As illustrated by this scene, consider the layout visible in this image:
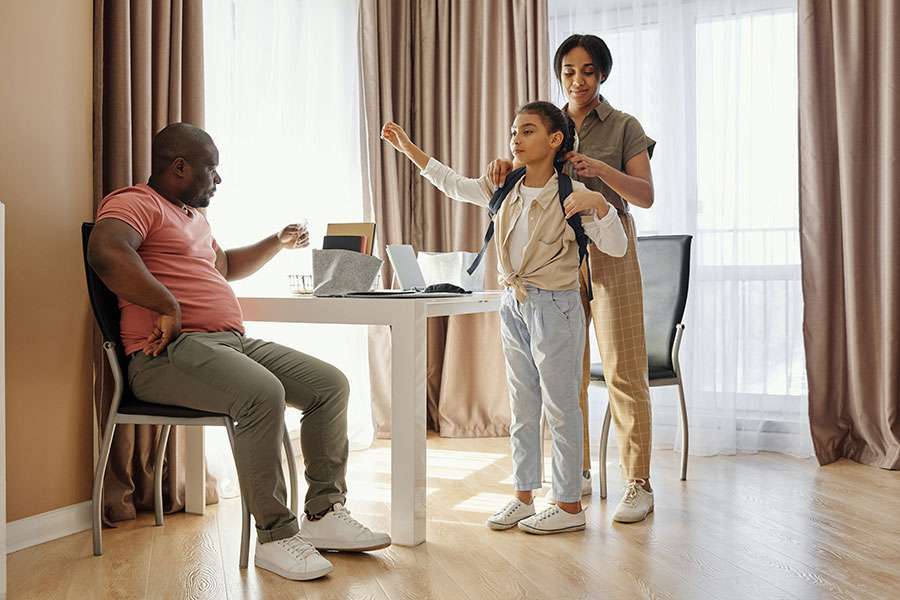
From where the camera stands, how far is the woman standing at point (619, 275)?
8.41 ft

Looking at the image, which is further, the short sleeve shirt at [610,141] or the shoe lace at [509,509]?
the short sleeve shirt at [610,141]

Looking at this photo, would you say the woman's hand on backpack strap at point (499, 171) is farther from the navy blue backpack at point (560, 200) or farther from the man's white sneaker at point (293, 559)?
the man's white sneaker at point (293, 559)

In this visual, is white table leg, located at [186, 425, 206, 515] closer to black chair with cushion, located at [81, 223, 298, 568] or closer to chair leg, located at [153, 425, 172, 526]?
chair leg, located at [153, 425, 172, 526]

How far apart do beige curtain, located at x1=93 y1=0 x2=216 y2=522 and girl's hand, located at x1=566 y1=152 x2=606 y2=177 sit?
1.22 meters

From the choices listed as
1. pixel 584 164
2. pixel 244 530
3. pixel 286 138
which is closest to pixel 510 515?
pixel 244 530

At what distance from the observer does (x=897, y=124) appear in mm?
3254

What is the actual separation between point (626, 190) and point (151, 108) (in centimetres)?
141

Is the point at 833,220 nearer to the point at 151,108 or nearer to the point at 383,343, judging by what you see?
the point at 383,343

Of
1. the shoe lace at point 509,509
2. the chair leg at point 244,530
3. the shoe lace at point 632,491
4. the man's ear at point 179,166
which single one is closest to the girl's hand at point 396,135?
the man's ear at point 179,166

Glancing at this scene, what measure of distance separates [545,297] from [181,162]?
1.01 m

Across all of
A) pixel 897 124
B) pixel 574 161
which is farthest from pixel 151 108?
pixel 897 124

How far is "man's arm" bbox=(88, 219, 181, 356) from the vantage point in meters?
2.03

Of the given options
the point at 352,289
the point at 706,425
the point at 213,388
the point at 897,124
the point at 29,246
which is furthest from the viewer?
the point at 706,425

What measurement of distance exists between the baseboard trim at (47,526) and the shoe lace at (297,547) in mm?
727
